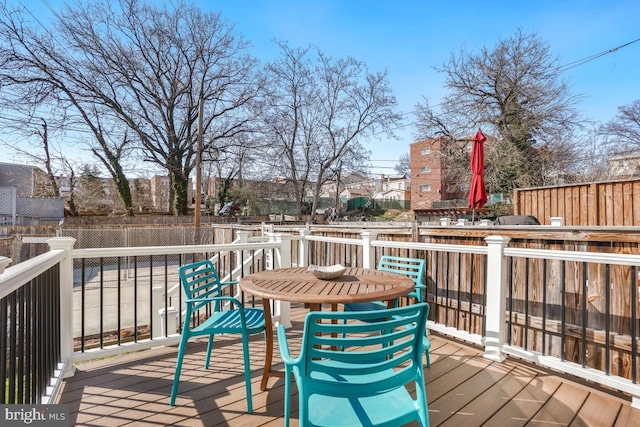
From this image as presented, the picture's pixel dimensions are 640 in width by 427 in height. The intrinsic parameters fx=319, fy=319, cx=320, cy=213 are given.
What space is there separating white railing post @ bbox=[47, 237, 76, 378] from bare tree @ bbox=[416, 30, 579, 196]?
13984 mm

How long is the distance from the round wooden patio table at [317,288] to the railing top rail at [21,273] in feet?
3.30

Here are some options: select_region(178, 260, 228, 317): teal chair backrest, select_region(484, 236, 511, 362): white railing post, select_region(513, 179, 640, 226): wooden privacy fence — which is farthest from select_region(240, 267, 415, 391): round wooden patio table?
select_region(513, 179, 640, 226): wooden privacy fence

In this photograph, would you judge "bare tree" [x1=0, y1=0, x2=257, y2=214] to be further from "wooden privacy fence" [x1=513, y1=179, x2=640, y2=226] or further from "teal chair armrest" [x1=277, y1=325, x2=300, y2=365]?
"teal chair armrest" [x1=277, y1=325, x2=300, y2=365]

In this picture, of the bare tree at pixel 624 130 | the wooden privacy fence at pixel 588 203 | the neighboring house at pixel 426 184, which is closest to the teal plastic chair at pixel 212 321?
the wooden privacy fence at pixel 588 203

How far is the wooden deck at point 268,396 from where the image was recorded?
182 cm

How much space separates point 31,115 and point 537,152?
2158cm

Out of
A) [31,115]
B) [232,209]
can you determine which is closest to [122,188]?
[31,115]

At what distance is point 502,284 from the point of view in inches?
101

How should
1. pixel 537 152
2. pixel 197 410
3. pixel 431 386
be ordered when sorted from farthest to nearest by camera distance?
pixel 537 152 → pixel 431 386 → pixel 197 410

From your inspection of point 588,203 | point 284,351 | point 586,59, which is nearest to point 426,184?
point 586,59

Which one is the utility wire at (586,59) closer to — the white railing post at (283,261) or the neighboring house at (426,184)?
the neighboring house at (426,184)

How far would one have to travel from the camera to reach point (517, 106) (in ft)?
43.0

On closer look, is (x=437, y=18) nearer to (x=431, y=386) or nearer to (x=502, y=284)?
(x=502, y=284)

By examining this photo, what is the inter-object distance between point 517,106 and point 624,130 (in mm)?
5560
